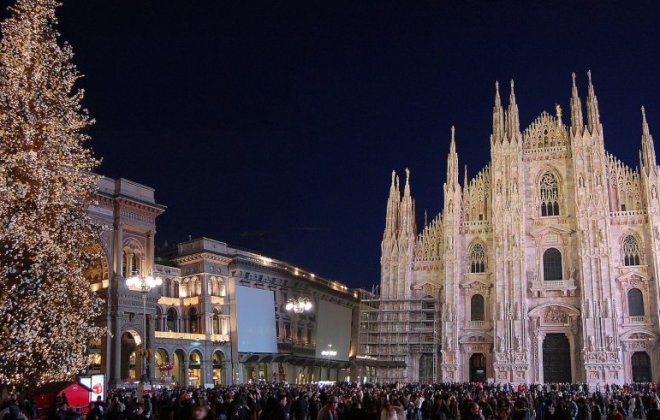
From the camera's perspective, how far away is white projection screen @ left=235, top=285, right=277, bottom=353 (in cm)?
6044

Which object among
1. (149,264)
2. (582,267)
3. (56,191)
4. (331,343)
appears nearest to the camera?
(56,191)

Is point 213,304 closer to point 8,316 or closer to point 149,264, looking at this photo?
point 149,264

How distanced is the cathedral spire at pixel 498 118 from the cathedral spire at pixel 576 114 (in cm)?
540

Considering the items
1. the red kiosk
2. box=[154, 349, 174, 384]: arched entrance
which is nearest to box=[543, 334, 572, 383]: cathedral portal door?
box=[154, 349, 174, 384]: arched entrance

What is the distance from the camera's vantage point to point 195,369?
189ft

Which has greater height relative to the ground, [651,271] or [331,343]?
[651,271]

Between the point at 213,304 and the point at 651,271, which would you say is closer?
the point at 651,271

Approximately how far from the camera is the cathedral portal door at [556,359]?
2133 inches

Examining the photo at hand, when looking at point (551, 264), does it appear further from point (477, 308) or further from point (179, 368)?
point (179, 368)

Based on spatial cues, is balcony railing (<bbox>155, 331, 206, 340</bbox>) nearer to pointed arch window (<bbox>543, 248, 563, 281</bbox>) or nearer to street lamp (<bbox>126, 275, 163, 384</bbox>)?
street lamp (<bbox>126, 275, 163, 384</bbox>)

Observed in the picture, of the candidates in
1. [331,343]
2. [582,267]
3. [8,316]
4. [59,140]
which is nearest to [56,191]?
[59,140]

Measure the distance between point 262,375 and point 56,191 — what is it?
47.9m

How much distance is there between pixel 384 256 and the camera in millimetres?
59625

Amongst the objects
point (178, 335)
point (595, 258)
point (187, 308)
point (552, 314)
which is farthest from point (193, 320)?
point (595, 258)
